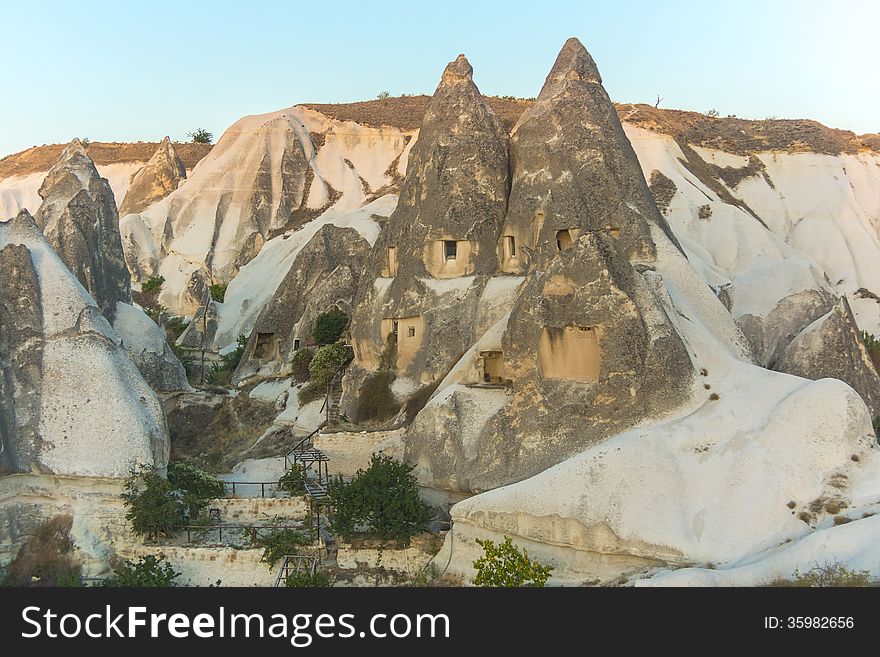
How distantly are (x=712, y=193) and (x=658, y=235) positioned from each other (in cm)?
2448

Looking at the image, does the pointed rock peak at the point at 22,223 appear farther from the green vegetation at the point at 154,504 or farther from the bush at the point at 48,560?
the bush at the point at 48,560

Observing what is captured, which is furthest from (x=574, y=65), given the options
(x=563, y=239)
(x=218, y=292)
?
(x=218, y=292)

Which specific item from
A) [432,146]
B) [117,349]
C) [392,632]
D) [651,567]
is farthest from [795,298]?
[392,632]

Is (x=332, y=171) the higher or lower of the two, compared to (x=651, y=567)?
higher

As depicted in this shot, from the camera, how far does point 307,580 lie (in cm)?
1878

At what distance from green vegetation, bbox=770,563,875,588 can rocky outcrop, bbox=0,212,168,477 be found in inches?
527

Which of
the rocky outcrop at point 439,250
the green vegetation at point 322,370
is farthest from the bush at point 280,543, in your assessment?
the green vegetation at point 322,370

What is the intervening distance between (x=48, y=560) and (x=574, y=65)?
2036 cm

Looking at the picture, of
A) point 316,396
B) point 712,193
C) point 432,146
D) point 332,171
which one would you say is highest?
point 332,171

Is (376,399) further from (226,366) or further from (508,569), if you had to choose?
(226,366)

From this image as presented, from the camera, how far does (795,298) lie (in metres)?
33.7

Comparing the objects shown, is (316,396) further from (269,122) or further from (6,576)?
(269,122)

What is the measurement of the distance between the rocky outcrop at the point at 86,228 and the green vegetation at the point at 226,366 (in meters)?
5.01

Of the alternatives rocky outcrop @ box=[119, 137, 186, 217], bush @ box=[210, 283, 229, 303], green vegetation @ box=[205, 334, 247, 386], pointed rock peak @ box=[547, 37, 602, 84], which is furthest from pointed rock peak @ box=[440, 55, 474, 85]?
rocky outcrop @ box=[119, 137, 186, 217]
